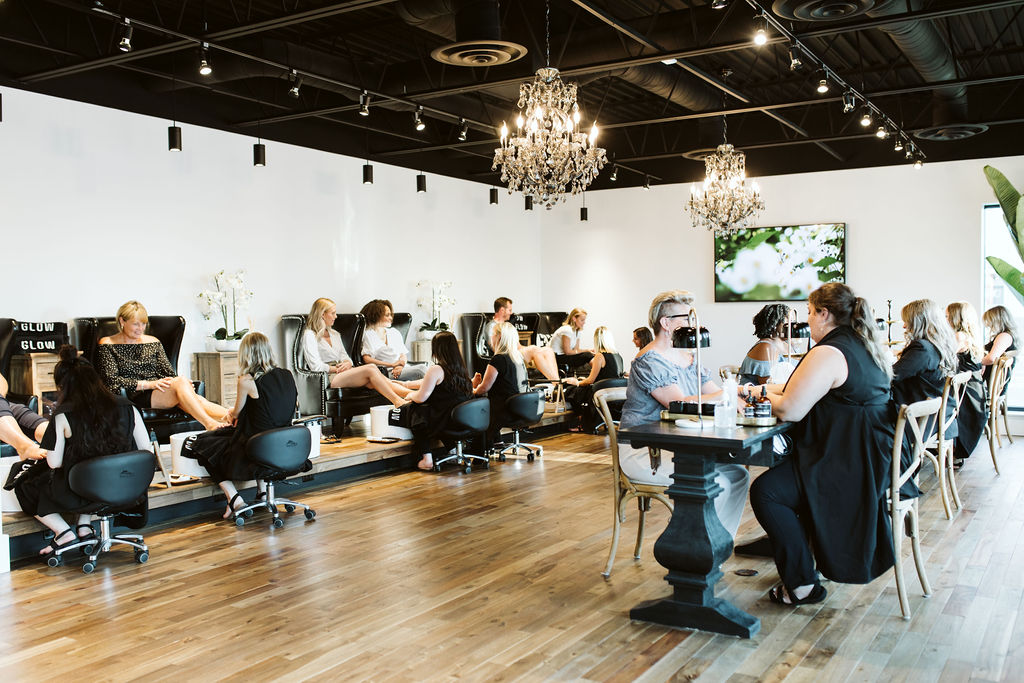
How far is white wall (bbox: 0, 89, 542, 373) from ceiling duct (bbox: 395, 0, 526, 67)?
3.17m

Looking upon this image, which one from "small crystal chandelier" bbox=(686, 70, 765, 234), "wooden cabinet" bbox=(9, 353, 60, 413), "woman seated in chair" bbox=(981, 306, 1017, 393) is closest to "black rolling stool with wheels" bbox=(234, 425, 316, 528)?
"wooden cabinet" bbox=(9, 353, 60, 413)

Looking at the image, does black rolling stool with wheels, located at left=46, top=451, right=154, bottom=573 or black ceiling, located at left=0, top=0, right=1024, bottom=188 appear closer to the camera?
black rolling stool with wheels, located at left=46, top=451, right=154, bottom=573

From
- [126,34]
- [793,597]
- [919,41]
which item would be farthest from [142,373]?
[919,41]

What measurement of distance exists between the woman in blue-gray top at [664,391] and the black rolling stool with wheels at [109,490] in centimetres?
258

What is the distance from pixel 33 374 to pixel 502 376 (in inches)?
149

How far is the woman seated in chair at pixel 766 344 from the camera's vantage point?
6.08 meters

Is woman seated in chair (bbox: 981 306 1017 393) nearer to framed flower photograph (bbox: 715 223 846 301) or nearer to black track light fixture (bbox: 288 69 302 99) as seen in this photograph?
framed flower photograph (bbox: 715 223 846 301)

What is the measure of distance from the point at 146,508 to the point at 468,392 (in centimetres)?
313

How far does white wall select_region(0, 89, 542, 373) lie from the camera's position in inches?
298

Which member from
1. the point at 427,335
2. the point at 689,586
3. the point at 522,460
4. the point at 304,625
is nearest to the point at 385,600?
the point at 304,625

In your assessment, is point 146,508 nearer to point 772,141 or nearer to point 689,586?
point 689,586

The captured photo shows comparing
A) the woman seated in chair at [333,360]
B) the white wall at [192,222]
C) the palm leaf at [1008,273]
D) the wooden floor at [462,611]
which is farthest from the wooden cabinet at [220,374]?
the palm leaf at [1008,273]

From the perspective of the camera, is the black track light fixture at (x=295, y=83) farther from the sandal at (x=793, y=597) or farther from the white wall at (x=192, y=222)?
the sandal at (x=793, y=597)

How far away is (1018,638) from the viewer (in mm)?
3645
